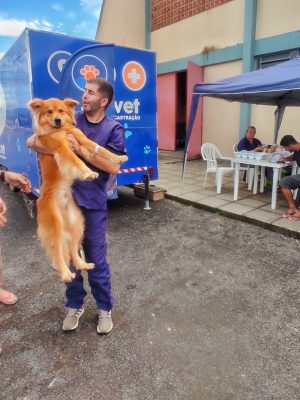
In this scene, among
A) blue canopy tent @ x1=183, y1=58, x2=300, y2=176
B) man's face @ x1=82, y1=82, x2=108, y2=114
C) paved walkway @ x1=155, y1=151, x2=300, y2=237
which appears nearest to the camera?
man's face @ x1=82, y1=82, x2=108, y2=114

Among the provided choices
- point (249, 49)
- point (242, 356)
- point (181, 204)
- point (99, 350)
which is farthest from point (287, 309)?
point (249, 49)

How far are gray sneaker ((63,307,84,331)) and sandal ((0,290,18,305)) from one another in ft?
2.34

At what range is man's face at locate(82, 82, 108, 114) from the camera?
6.55 ft

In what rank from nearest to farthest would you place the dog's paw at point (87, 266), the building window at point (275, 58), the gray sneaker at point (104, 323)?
the dog's paw at point (87, 266), the gray sneaker at point (104, 323), the building window at point (275, 58)

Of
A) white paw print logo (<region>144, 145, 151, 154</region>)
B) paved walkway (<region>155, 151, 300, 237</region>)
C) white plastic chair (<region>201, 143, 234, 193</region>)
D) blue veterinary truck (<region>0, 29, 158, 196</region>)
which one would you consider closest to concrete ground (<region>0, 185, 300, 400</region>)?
paved walkway (<region>155, 151, 300, 237</region>)

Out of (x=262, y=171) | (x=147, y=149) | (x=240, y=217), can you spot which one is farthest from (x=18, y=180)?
(x=262, y=171)

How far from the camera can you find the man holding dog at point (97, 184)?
2.00m

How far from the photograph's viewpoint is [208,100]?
1016cm

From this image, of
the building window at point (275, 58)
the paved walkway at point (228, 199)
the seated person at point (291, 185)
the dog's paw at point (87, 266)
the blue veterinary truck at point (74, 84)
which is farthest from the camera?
the building window at point (275, 58)

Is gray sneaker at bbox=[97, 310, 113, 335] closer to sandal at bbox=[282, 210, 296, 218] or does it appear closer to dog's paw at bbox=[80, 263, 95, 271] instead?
dog's paw at bbox=[80, 263, 95, 271]

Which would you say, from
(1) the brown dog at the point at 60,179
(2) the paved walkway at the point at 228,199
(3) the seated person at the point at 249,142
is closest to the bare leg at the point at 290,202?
(2) the paved walkway at the point at 228,199

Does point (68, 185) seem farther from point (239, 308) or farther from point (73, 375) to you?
point (239, 308)

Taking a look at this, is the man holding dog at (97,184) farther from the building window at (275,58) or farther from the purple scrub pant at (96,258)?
the building window at (275,58)

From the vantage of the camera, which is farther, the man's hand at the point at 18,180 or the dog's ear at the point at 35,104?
the man's hand at the point at 18,180
